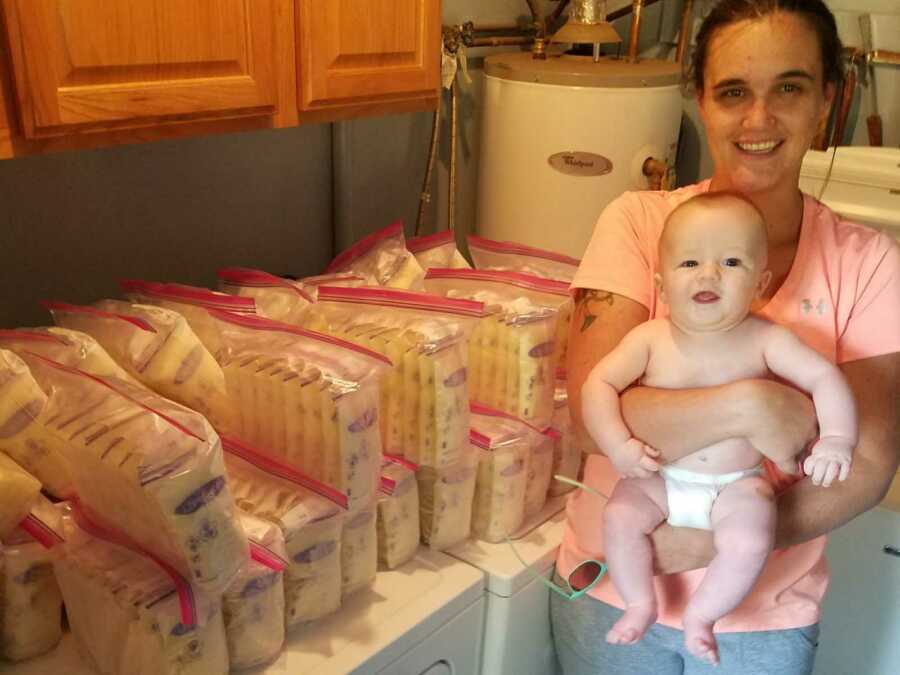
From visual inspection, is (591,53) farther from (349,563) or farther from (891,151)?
(349,563)

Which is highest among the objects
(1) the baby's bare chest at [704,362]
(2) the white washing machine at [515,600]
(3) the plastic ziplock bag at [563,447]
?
(1) the baby's bare chest at [704,362]

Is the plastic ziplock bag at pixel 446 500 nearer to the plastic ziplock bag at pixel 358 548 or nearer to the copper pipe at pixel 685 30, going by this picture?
the plastic ziplock bag at pixel 358 548

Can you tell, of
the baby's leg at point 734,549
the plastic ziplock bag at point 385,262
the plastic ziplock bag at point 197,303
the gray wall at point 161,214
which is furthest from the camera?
the plastic ziplock bag at point 385,262

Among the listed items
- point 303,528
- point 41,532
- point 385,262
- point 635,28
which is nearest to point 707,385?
point 303,528

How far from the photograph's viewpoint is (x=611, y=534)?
92 cm

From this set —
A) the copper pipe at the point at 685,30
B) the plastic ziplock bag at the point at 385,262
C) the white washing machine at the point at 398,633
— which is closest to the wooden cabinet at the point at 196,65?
the plastic ziplock bag at the point at 385,262

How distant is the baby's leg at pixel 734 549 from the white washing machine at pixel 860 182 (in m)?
1.01

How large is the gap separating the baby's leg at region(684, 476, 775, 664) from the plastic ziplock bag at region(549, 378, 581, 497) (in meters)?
0.40

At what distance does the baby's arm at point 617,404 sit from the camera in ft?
2.83

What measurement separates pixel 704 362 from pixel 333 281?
2.05 ft

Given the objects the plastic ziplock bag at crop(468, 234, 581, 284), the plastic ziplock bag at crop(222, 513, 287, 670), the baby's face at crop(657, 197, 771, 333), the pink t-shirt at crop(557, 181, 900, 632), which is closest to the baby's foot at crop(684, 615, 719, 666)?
the pink t-shirt at crop(557, 181, 900, 632)

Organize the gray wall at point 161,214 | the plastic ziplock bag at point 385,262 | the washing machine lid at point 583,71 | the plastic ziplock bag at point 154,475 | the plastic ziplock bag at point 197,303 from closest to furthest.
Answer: the plastic ziplock bag at point 154,475
the plastic ziplock bag at point 197,303
the gray wall at point 161,214
the plastic ziplock bag at point 385,262
the washing machine lid at point 583,71

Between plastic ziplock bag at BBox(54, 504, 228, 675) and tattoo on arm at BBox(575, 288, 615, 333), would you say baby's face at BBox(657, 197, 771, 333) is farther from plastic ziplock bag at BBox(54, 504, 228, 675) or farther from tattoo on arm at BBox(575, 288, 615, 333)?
plastic ziplock bag at BBox(54, 504, 228, 675)

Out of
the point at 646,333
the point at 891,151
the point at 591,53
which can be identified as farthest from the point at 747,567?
the point at 591,53
